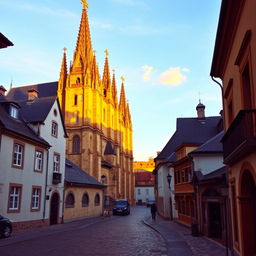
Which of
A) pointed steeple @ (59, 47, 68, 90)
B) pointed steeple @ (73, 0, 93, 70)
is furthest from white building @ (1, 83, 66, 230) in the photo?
pointed steeple @ (73, 0, 93, 70)

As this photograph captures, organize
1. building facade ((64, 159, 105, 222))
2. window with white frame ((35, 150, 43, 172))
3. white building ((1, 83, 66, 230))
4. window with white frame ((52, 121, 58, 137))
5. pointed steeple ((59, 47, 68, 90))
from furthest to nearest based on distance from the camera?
pointed steeple ((59, 47, 68, 90))
building facade ((64, 159, 105, 222))
window with white frame ((52, 121, 58, 137))
white building ((1, 83, 66, 230))
window with white frame ((35, 150, 43, 172))

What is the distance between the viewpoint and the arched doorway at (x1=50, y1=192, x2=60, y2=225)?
2817 centimetres

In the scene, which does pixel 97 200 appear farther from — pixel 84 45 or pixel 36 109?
pixel 84 45

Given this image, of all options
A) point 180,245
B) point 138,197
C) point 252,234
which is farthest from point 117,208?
point 138,197

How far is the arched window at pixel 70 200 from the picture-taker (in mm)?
31805

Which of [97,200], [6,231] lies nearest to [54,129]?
[6,231]

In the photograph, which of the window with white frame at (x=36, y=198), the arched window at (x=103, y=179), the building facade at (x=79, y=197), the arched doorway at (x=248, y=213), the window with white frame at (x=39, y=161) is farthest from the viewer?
the arched window at (x=103, y=179)

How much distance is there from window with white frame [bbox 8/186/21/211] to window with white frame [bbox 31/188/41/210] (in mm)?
2068

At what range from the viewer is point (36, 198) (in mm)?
25391

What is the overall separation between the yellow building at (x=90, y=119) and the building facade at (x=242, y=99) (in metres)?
47.3

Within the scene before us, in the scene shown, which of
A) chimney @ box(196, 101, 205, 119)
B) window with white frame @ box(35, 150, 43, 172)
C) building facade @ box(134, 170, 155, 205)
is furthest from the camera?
building facade @ box(134, 170, 155, 205)

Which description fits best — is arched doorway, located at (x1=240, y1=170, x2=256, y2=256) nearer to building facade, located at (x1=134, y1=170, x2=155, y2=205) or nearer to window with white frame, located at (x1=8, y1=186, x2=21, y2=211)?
window with white frame, located at (x1=8, y1=186, x2=21, y2=211)

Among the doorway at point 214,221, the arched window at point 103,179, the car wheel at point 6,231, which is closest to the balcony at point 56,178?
the car wheel at point 6,231

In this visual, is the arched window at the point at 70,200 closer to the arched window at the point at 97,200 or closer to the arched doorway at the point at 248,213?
the arched window at the point at 97,200
